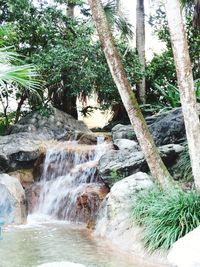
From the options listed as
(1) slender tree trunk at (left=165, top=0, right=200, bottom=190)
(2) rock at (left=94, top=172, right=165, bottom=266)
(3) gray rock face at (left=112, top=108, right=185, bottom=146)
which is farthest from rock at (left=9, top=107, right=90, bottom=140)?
(1) slender tree trunk at (left=165, top=0, right=200, bottom=190)

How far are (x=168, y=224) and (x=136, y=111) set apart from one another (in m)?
2.05

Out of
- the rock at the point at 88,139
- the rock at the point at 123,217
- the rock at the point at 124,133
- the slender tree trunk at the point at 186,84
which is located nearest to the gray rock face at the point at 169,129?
the rock at the point at 124,133

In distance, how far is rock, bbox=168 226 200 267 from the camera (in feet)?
Result: 16.5

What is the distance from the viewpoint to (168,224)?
639 cm

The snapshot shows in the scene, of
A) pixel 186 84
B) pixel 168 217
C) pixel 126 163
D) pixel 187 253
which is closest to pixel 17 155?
pixel 126 163

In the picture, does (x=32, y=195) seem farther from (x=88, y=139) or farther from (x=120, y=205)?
(x=120, y=205)

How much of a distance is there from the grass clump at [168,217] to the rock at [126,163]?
231cm

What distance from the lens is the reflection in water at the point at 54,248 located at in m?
6.07

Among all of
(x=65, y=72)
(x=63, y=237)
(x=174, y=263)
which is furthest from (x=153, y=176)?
(x=65, y=72)

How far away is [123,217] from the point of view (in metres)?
7.52

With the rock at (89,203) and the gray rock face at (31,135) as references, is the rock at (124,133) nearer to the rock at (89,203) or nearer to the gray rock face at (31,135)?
the gray rock face at (31,135)

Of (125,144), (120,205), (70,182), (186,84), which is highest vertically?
(186,84)

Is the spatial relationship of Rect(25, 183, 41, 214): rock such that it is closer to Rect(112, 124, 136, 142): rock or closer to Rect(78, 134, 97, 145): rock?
Rect(78, 134, 97, 145): rock

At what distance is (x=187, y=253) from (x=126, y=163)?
4.35 m
